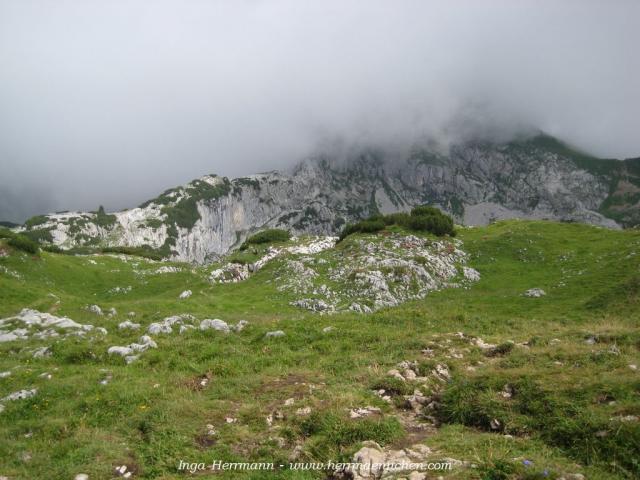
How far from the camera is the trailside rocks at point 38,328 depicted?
21297mm

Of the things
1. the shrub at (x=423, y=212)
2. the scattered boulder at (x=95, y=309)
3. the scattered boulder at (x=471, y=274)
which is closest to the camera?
the scattered boulder at (x=95, y=309)

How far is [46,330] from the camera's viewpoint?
72.7 feet

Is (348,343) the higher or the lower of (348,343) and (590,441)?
the lower

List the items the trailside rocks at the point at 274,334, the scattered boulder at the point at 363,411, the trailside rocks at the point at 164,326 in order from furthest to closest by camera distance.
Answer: the trailside rocks at the point at 164,326 → the trailside rocks at the point at 274,334 → the scattered boulder at the point at 363,411

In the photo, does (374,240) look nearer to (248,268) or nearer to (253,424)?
(248,268)

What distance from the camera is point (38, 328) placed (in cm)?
2292

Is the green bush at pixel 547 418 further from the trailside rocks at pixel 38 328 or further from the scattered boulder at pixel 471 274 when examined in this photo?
the scattered boulder at pixel 471 274

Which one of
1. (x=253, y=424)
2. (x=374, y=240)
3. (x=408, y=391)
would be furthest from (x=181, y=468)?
(x=374, y=240)

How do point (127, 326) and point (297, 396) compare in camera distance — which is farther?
point (127, 326)

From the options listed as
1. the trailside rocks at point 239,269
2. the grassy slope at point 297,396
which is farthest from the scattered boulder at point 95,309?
the trailside rocks at point 239,269

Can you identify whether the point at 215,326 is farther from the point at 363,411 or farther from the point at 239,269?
the point at 239,269

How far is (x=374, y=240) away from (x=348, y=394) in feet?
135

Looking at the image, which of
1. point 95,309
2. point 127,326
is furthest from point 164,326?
point 95,309

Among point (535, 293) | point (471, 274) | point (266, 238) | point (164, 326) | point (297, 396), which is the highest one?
point (297, 396)
